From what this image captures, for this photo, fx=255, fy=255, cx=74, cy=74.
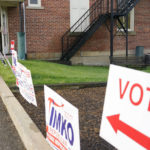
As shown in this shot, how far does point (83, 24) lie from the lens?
16.4 meters

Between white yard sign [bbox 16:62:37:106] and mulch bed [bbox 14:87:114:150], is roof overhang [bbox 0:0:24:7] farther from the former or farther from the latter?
white yard sign [bbox 16:62:37:106]

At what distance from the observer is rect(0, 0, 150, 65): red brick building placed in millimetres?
14383

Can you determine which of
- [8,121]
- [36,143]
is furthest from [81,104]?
[36,143]

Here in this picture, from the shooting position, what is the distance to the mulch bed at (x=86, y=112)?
3.87 meters

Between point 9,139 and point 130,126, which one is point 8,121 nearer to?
point 9,139

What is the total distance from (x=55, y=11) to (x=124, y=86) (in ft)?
45.8

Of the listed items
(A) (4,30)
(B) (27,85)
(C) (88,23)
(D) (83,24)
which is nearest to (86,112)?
(B) (27,85)

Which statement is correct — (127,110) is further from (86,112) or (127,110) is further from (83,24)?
(83,24)

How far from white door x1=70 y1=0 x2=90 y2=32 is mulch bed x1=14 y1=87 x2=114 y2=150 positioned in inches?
360

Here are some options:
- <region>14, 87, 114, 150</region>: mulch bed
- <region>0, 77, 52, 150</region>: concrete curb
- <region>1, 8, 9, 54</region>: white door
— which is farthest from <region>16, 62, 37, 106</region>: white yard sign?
<region>1, 8, 9, 54</region>: white door

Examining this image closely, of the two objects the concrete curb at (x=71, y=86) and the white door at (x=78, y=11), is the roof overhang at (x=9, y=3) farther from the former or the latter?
the concrete curb at (x=71, y=86)

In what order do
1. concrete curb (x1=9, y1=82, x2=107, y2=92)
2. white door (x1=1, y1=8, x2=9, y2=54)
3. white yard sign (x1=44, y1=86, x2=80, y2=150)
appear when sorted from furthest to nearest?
1. white door (x1=1, y1=8, x2=9, y2=54)
2. concrete curb (x1=9, y1=82, x2=107, y2=92)
3. white yard sign (x1=44, y1=86, x2=80, y2=150)

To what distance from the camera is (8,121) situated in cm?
499

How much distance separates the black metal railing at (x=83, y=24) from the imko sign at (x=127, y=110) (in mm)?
13451
